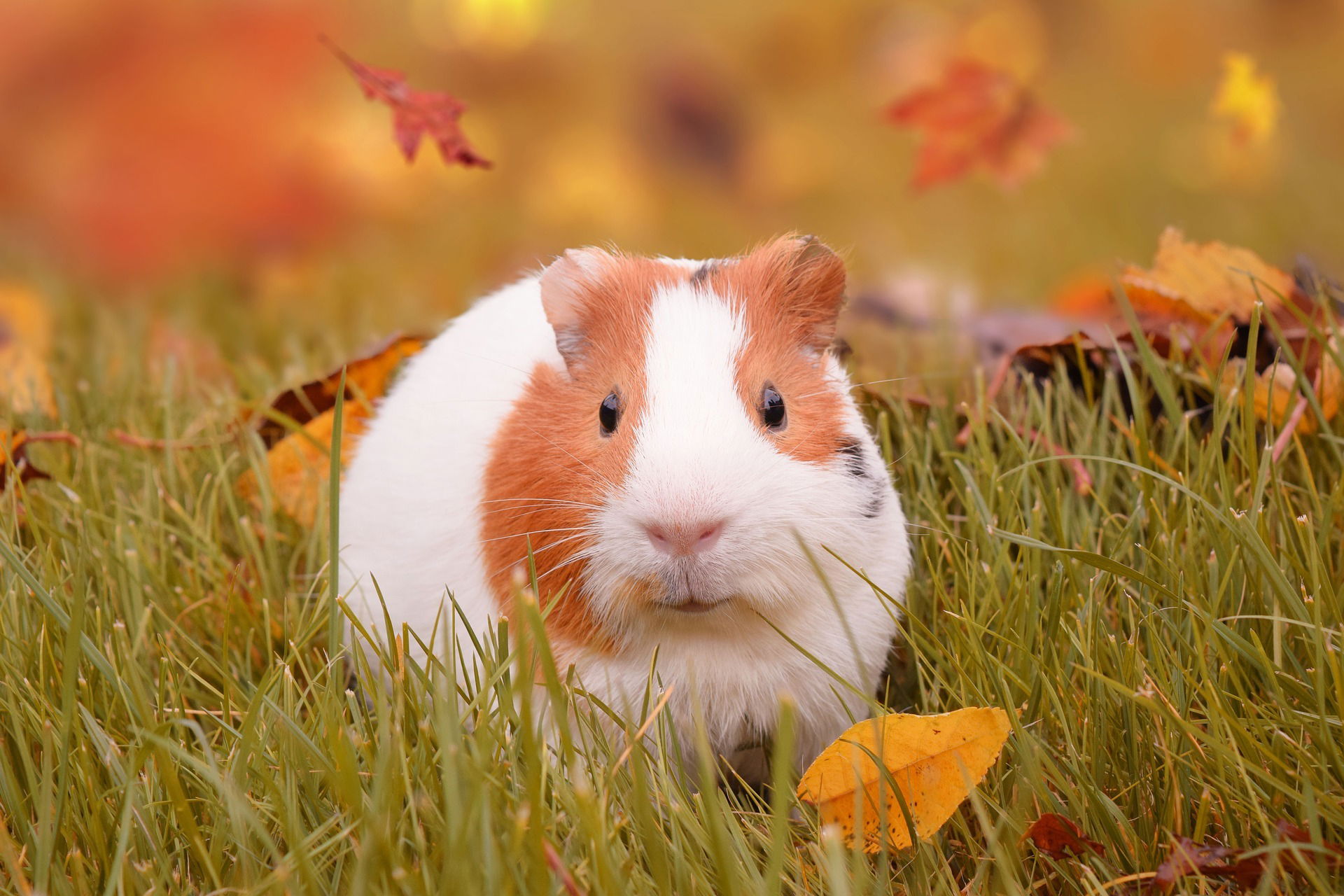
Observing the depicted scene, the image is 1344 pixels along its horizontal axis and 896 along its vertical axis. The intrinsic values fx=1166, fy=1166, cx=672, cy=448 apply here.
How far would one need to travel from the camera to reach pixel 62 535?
248cm

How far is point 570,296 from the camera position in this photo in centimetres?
220

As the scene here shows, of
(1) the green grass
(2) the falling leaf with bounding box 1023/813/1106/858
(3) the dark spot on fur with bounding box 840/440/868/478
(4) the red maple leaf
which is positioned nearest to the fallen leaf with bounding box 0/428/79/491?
(1) the green grass

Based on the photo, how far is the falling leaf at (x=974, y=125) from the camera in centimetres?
386

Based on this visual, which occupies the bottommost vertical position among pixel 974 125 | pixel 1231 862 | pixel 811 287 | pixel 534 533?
pixel 1231 862

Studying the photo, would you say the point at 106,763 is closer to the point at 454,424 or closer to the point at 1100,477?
the point at 454,424

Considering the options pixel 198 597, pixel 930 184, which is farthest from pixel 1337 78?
pixel 198 597

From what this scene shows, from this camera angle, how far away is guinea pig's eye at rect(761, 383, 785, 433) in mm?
2076

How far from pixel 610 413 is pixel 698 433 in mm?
239

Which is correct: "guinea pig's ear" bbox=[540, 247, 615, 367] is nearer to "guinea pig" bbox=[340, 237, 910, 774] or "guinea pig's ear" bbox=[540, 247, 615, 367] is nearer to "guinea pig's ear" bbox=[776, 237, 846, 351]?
"guinea pig" bbox=[340, 237, 910, 774]

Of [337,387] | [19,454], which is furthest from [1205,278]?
[19,454]

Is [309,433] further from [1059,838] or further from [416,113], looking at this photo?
[1059,838]

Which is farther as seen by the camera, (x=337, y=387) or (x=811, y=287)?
(x=337, y=387)

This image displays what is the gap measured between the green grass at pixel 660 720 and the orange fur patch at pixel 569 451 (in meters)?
0.18

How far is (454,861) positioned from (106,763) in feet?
2.69
